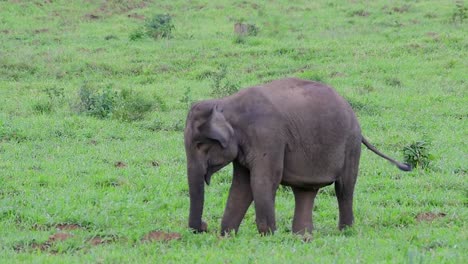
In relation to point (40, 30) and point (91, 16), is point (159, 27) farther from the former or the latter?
point (91, 16)

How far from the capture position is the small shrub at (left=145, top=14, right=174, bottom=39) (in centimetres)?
2292

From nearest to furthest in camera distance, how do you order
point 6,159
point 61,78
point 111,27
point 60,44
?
point 6,159 → point 61,78 → point 60,44 → point 111,27

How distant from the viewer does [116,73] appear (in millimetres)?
19297

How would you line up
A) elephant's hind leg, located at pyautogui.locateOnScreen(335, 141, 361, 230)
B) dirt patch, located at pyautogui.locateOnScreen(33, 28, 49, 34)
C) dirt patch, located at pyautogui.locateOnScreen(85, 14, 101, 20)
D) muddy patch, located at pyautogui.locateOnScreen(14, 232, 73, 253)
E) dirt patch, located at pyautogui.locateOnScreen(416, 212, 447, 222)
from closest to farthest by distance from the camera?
muddy patch, located at pyautogui.locateOnScreen(14, 232, 73, 253) → elephant's hind leg, located at pyautogui.locateOnScreen(335, 141, 361, 230) → dirt patch, located at pyautogui.locateOnScreen(416, 212, 447, 222) → dirt patch, located at pyautogui.locateOnScreen(33, 28, 49, 34) → dirt patch, located at pyautogui.locateOnScreen(85, 14, 101, 20)

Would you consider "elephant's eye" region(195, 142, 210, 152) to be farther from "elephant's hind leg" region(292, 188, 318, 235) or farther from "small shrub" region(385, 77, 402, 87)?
"small shrub" region(385, 77, 402, 87)

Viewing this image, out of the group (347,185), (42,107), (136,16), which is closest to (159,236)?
(347,185)

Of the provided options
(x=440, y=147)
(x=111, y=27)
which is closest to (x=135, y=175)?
(x=440, y=147)

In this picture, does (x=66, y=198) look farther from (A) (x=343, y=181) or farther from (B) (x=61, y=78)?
(B) (x=61, y=78)

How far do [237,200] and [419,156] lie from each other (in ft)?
12.7

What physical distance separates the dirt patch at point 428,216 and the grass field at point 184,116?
0.11 feet

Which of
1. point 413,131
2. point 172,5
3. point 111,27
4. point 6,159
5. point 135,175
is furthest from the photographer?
point 172,5

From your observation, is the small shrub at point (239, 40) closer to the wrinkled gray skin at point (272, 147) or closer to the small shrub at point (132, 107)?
the small shrub at point (132, 107)

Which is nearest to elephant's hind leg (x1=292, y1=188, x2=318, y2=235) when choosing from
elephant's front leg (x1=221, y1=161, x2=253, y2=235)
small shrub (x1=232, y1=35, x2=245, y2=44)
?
elephant's front leg (x1=221, y1=161, x2=253, y2=235)

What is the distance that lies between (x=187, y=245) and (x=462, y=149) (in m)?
6.28
